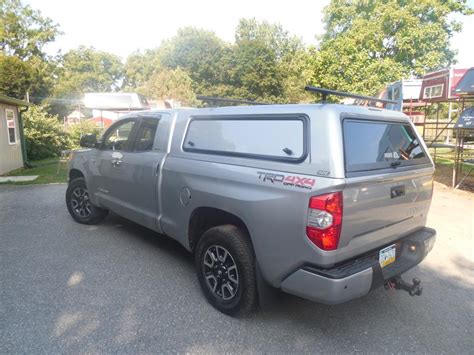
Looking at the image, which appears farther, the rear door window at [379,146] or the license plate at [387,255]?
the license plate at [387,255]

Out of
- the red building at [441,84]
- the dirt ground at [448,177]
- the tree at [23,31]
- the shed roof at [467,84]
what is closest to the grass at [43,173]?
the shed roof at [467,84]

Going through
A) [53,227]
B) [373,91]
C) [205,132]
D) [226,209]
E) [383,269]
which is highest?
[373,91]

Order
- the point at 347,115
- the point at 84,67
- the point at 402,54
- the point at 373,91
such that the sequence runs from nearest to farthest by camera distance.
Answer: the point at 347,115
the point at 373,91
the point at 402,54
the point at 84,67

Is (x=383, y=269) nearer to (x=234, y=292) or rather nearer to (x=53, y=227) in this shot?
(x=234, y=292)

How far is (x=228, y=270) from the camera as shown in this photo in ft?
10.4

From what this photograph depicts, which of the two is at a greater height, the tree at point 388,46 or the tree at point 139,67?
the tree at point 139,67

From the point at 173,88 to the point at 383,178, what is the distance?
150ft

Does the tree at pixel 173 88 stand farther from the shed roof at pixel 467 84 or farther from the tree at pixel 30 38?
the shed roof at pixel 467 84

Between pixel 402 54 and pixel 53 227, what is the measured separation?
77.0ft

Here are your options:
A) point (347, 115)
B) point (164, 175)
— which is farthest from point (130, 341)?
point (347, 115)

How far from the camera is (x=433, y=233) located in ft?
11.1

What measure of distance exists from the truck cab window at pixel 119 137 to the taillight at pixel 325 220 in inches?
114

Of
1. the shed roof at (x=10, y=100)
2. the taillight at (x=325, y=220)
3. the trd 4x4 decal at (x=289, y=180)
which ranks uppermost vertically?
the shed roof at (x=10, y=100)

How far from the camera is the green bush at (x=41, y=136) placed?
15.8 m
